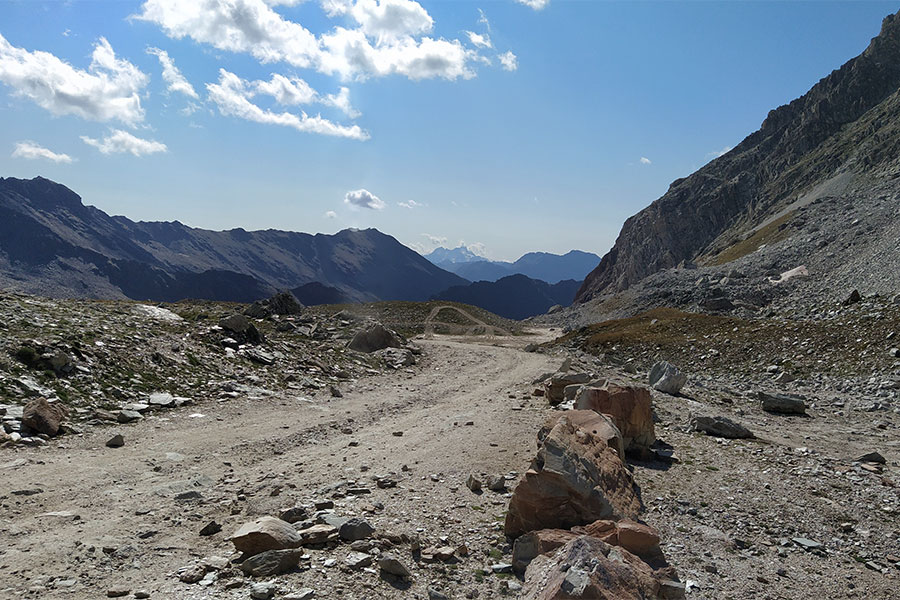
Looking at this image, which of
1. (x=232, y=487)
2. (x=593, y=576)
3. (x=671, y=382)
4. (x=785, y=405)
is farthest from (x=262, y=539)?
(x=785, y=405)

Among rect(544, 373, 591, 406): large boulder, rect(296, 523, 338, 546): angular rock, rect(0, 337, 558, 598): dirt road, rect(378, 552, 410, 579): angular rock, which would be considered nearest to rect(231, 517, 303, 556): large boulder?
rect(296, 523, 338, 546): angular rock

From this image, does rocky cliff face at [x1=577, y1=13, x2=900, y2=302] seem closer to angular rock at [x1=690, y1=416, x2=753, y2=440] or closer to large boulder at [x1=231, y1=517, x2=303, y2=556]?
angular rock at [x1=690, y1=416, x2=753, y2=440]

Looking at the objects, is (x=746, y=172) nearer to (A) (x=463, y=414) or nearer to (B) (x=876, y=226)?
(B) (x=876, y=226)

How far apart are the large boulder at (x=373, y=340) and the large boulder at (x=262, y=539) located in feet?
96.2

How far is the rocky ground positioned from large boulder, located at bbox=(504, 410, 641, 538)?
0.61 metres

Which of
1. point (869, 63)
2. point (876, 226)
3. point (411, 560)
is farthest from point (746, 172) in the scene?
point (411, 560)

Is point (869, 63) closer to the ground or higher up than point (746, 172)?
higher up

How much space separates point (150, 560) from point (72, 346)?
1446cm

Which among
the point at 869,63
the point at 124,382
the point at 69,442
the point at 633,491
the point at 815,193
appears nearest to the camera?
the point at 633,491

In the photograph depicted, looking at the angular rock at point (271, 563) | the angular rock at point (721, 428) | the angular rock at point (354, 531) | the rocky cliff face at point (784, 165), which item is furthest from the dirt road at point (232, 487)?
the rocky cliff face at point (784, 165)

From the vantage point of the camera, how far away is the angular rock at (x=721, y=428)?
1552cm

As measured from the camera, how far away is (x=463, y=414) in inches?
721

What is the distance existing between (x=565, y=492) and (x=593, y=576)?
2749 millimetres

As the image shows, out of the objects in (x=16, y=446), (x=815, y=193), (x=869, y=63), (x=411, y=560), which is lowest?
(x=16, y=446)
